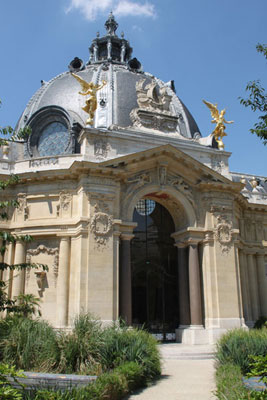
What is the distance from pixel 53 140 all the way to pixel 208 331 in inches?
633

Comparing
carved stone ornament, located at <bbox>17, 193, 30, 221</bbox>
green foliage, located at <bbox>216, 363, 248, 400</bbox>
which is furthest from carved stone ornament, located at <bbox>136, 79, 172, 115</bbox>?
green foliage, located at <bbox>216, 363, 248, 400</bbox>

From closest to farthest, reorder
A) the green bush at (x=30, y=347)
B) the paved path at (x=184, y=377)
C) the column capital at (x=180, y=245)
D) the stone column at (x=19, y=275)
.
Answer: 1. the paved path at (x=184, y=377)
2. the green bush at (x=30, y=347)
3. the stone column at (x=19, y=275)
4. the column capital at (x=180, y=245)

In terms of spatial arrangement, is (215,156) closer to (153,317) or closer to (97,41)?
(153,317)

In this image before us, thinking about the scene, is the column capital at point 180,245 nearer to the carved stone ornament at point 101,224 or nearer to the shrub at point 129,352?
the carved stone ornament at point 101,224

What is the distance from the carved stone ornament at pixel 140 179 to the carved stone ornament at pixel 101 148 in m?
2.13

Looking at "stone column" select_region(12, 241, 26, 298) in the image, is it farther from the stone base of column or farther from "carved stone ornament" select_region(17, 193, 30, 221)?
the stone base of column

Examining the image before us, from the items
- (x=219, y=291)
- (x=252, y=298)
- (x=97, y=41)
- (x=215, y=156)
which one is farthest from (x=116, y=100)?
(x=252, y=298)

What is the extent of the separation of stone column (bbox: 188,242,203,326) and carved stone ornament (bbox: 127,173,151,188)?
465cm

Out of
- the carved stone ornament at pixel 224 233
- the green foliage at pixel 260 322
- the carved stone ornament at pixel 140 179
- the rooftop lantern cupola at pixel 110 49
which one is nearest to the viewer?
the carved stone ornament at pixel 140 179

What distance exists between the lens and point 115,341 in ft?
43.4

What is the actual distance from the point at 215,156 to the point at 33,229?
12.8 m

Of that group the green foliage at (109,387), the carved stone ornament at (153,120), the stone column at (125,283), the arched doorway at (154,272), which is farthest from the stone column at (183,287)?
the green foliage at (109,387)

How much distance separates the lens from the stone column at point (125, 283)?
2200 cm

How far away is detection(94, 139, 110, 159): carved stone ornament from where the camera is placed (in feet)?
77.3
